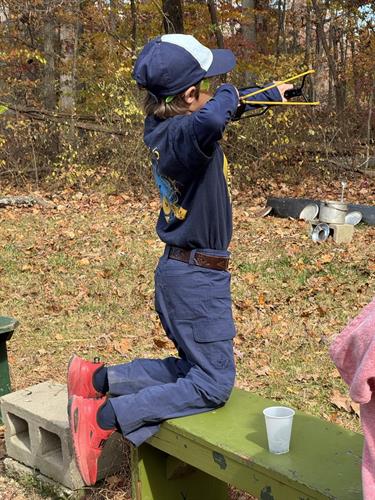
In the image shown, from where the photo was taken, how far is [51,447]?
11.3 ft

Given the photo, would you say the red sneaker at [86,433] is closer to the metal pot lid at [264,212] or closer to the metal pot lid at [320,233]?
the metal pot lid at [320,233]

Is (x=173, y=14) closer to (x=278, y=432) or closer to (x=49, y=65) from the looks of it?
(x=49, y=65)

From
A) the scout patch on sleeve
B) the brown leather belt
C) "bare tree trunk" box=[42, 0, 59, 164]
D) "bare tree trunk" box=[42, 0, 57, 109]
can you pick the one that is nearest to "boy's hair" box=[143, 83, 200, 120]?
the scout patch on sleeve

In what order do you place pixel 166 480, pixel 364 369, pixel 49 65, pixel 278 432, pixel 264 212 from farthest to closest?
pixel 49 65, pixel 264 212, pixel 166 480, pixel 278 432, pixel 364 369

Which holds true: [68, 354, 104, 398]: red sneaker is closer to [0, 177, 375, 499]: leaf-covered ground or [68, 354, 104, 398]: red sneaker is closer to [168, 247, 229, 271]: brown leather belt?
[0, 177, 375, 499]: leaf-covered ground

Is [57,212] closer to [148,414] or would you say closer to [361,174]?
[361,174]

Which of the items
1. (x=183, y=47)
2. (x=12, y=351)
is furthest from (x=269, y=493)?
(x=12, y=351)

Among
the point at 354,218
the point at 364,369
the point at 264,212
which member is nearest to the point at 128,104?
the point at 264,212

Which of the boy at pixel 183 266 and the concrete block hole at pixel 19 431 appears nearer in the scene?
the boy at pixel 183 266

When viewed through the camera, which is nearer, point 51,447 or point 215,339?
point 215,339

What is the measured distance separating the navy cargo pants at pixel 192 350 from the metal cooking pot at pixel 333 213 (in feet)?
17.1

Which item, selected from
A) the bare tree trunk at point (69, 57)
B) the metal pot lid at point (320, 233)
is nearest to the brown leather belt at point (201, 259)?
the metal pot lid at point (320, 233)

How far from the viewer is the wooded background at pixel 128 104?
1173 centimetres

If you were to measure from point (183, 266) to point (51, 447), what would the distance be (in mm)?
1338
